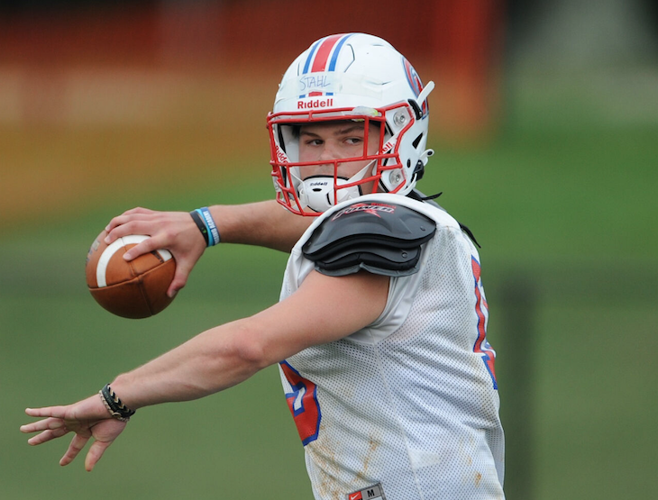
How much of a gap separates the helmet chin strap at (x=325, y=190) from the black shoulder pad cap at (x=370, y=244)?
376 mm

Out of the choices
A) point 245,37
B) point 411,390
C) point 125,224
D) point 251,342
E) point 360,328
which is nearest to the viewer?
point 251,342

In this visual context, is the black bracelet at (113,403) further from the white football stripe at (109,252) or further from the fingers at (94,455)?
A: the white football stripe at (109,252)

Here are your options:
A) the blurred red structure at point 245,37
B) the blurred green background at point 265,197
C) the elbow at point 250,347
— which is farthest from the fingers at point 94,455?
the blurred red structure at point 245,37

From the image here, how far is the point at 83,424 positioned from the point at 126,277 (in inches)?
25.0

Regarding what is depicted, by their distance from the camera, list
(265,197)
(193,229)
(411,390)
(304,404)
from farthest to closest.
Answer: (265,197) → (193,229) → (304,404) → (411,390)

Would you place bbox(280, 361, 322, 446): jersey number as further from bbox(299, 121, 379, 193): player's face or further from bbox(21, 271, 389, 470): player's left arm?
bbox(299, 121, 379, 193): player's face

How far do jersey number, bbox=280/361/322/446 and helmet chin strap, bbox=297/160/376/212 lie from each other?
19.3 inches

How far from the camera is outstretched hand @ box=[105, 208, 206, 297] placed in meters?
2.89

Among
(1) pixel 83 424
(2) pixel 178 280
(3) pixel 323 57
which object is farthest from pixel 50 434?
(3) pixel 323 57

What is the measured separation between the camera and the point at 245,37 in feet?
51.4

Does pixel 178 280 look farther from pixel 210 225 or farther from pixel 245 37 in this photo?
pixel 245 37

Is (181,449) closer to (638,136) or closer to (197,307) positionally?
(197,307)

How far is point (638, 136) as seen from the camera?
15398 millimetres

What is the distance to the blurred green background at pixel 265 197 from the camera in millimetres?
4684
